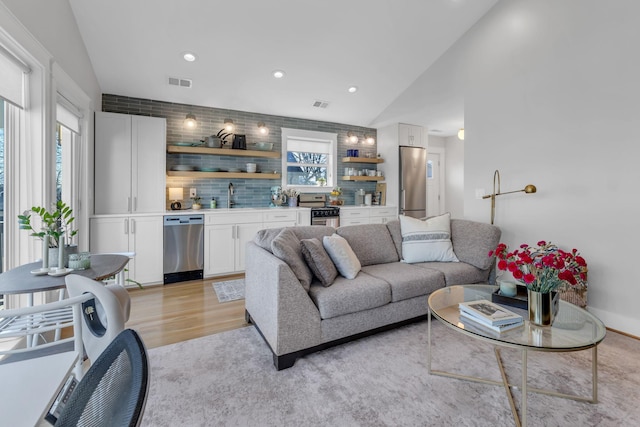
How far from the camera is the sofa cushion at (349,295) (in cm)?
218

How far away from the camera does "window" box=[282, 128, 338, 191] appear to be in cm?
536

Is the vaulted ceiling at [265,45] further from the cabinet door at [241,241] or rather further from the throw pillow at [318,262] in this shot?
the throw pillow at [318,262]

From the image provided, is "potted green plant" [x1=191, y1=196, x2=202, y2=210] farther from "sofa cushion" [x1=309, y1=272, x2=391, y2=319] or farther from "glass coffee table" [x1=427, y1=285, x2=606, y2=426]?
"glass coffee table" [x1=427, y1=285, x2=606, y2=426]

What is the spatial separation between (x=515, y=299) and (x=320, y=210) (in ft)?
10.9

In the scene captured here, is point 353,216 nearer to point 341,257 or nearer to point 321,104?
point 321,104

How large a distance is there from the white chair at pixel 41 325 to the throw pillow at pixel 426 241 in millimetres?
2671

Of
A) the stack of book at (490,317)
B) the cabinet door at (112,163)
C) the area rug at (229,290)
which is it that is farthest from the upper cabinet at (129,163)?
the stack of book at (490,317)

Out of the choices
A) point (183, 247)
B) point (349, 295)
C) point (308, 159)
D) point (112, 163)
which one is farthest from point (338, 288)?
point (308, 159)

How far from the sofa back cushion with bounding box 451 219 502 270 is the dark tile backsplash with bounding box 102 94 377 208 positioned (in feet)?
10.1

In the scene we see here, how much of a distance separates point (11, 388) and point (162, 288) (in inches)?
133

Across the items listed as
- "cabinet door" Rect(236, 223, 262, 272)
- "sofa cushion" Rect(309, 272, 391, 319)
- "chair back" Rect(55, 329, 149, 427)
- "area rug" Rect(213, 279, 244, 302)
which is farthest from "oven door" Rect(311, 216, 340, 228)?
"chair back" Rect(55, 329, 149, 427)

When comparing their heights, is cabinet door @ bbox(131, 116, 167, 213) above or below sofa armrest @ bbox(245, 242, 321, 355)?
above

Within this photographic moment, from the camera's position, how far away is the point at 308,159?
564 centimetres

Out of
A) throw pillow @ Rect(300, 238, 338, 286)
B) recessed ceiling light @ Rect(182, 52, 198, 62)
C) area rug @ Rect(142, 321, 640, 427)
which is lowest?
area rug @ Rect(142, 321, 640, 427)
